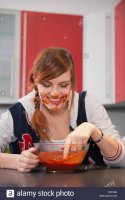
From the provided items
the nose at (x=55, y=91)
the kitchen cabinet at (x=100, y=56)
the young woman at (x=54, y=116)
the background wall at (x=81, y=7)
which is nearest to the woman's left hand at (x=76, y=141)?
the young woman at (x=54, y=116)

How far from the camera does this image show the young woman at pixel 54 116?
100 cm

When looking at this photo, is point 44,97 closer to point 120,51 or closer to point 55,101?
point 55,101

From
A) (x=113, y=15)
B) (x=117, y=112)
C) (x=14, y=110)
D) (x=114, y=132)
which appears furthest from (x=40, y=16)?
(x=114, y=132)

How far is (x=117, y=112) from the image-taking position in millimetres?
2719

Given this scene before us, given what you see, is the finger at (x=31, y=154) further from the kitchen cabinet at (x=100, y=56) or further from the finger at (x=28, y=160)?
the kitchen cabinet at (x=100, y=56)

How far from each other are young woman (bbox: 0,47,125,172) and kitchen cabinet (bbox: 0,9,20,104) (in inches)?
43.2

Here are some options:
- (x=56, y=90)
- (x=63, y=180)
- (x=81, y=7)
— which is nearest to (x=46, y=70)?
(x=56, y=90)

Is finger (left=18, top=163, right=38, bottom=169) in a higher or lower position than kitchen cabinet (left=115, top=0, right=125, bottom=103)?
lower

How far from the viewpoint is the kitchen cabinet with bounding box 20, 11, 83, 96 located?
2383 millimetres

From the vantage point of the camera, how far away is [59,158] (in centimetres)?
78

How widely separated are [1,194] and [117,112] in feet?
7.59

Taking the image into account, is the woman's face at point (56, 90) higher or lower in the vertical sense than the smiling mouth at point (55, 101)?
higher

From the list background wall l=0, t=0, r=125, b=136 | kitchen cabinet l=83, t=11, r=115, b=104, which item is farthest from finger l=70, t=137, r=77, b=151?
background wall l=0, t=0, r=125, b=136

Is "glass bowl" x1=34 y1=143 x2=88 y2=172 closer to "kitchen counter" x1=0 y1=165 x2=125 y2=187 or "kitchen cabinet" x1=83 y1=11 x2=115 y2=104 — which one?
"kitchen counter" x1=0 y1=165 x2=125 y2=187
